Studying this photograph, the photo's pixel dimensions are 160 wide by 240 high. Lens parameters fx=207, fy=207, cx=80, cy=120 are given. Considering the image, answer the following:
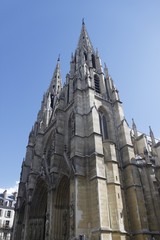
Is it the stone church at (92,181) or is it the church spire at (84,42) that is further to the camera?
the church spire at (84,42)

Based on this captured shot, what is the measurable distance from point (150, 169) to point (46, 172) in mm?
9500

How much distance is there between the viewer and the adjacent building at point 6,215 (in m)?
30.8

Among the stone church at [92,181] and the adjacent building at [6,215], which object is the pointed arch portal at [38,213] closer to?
the stone church at [92,181]

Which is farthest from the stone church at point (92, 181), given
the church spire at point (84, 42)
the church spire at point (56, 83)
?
the church spire at point (56, 83)

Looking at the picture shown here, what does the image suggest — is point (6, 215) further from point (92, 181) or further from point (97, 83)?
point (97, 83)

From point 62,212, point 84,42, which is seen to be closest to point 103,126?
point 62,212

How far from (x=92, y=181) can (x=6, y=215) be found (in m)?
24.3

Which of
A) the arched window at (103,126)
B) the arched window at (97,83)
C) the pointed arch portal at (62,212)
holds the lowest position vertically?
the pointed arch portal at (62,212)

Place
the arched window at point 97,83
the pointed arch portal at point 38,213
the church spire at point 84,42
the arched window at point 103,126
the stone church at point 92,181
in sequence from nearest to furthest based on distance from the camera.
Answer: the stone church at point 92,181, the pointed arch portal at point 38,213, the arched window at point 103,126, the arched window at point 97,83, the church spire at point 84,42

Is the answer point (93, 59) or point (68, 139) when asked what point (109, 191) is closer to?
point (68, 139)

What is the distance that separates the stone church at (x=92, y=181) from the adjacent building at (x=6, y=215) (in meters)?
11.6

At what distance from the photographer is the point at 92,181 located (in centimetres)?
1521

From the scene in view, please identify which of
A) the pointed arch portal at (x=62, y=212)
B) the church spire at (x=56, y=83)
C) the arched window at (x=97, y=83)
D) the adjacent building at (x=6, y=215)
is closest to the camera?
the pointed arch portal at (x=62, y=212)

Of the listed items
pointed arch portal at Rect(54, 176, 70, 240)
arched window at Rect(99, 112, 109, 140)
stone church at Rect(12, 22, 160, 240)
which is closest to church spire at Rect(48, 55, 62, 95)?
stone church at Rect(12, 22, 160, 240)
